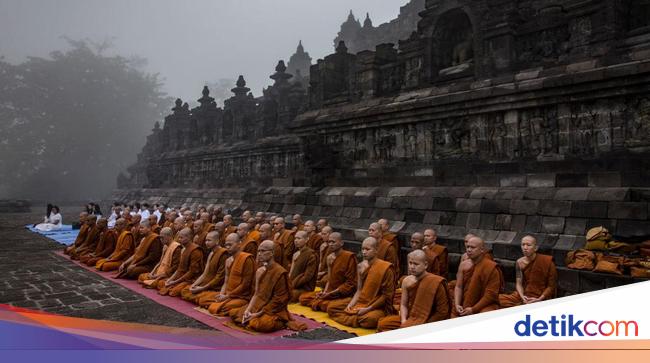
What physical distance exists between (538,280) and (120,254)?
31.7 ft

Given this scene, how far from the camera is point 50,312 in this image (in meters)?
6.99

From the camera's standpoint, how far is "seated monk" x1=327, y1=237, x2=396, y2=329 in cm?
643

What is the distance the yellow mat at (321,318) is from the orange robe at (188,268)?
84.9 inches

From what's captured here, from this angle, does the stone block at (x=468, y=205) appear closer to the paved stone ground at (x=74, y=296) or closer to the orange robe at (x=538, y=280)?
the orange robe at (x=538, y=280)

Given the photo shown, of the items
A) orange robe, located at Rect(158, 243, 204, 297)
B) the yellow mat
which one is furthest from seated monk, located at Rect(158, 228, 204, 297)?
the yellow mat

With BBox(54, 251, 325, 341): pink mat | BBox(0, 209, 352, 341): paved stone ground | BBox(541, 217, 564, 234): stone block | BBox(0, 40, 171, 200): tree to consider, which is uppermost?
BBox(0, 40, 171, 200): tree

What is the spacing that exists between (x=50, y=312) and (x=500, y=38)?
1083cm

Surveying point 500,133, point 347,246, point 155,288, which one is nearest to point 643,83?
point 500,133

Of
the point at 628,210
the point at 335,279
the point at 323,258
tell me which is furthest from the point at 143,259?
the point at 628,210

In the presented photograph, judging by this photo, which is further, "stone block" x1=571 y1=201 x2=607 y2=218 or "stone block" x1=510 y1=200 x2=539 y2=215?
"stone block" x1=510 y1=200 x2=539 y2=215

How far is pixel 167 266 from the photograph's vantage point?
361 inches

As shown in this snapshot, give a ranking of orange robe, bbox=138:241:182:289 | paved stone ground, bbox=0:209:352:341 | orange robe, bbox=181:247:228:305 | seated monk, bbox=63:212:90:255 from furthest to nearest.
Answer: seated monk, bbox=63:212:90:255
orange robe, bbox=138:241:182:289
orange robe, bbox=181:247:228:305
paved stone ground, bbox=0:209:352:341

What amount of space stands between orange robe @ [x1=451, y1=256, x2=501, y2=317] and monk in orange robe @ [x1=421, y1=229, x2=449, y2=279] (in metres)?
1.41

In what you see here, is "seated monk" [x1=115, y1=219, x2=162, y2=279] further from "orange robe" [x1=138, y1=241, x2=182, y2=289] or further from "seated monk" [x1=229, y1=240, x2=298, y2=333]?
"seated monk" [x1=229, y1=240, x2=298, y2=333]
